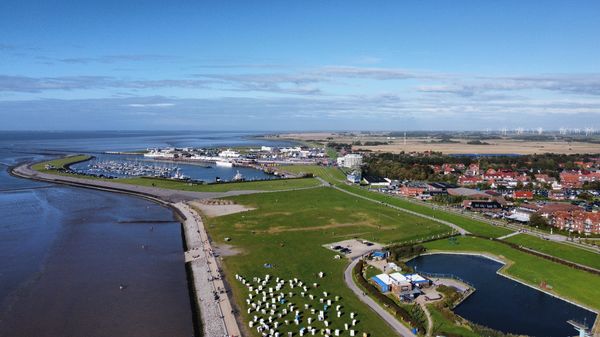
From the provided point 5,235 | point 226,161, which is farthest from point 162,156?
point 5,235

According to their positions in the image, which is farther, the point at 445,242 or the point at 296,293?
the point at 445,242

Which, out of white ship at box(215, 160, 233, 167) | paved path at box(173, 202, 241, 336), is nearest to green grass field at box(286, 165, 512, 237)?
paved path at box(173, 202, 241, 336)

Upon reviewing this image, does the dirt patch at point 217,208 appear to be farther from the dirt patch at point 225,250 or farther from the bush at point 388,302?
the bush at point 388,302

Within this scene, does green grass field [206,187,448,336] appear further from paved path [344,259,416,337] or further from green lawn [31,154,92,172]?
green lawn [31,154,92,172]

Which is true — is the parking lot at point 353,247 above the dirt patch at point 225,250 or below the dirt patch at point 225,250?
below

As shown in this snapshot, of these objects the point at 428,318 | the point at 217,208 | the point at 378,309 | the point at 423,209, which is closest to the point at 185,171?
the point at 217,208

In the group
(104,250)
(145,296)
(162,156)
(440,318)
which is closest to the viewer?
(440,318)

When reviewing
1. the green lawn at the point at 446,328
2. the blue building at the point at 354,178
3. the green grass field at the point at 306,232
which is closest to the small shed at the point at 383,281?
the green grass field at the point at 306,232

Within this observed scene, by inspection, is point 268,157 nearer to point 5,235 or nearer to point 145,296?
point 5,235
